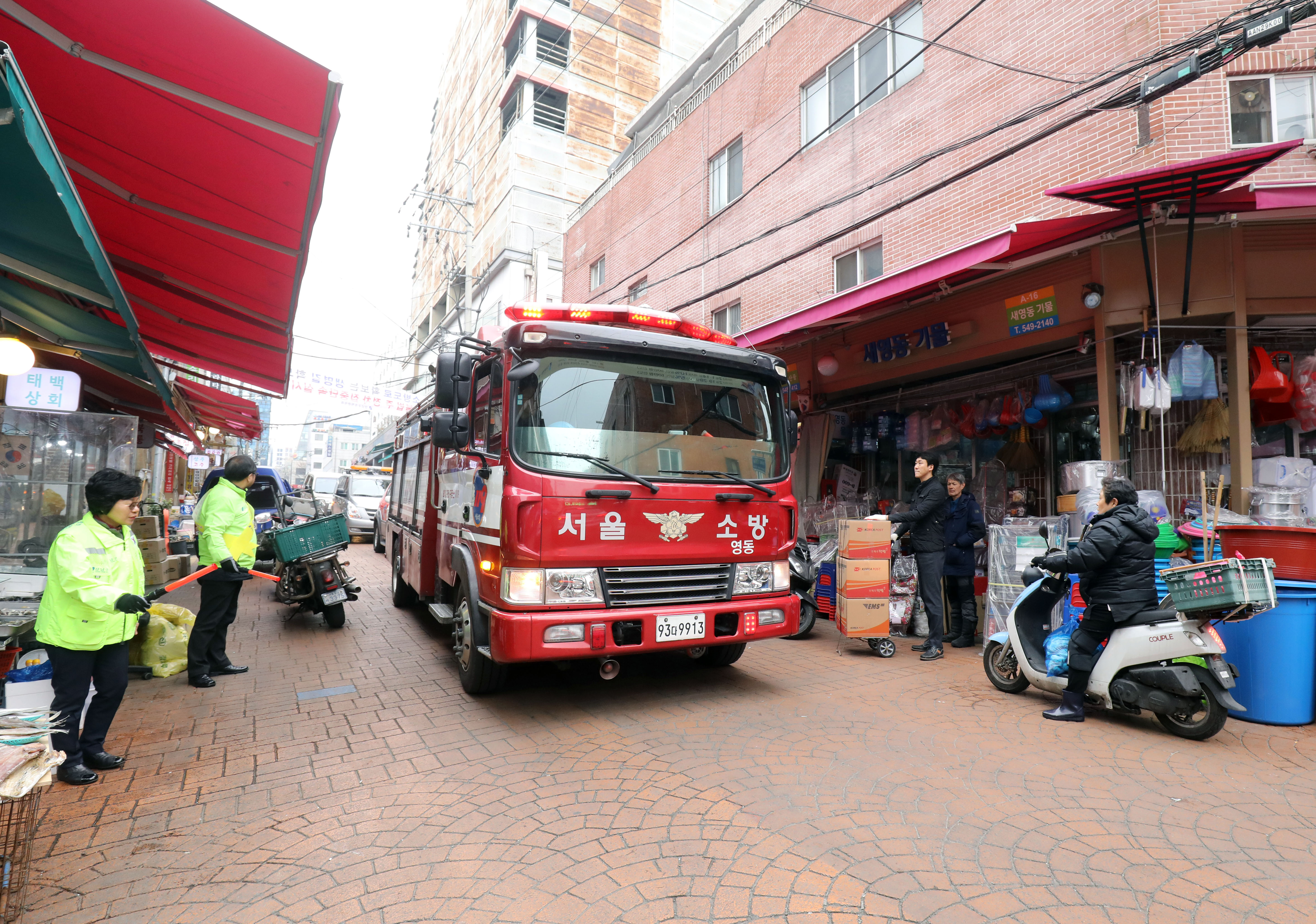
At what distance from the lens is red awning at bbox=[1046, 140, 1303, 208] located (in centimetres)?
495

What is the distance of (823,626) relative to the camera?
839cm

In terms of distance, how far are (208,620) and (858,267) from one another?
9.59 m

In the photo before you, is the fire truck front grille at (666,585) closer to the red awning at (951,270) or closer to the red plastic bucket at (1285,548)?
the red plastic bucket at (1285,548)

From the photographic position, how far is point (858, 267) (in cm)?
1062

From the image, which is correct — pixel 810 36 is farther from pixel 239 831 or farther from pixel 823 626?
pixel 239 831

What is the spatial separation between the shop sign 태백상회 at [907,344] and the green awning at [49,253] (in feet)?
27.2

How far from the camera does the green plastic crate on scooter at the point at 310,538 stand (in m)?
7.88

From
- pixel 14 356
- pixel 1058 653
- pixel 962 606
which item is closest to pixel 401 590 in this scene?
pixel 14 356

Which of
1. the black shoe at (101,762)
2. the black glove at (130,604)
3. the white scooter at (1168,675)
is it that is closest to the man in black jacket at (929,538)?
the white scooter at (1168,675)

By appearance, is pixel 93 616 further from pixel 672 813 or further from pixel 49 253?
pixel 672 813

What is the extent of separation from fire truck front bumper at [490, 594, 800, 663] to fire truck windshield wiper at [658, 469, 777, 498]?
2.71ft

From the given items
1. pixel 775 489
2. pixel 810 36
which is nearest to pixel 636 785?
pixel 775 489

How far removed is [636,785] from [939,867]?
1.54 metres

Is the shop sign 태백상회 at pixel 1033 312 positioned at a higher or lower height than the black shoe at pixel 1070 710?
higher
